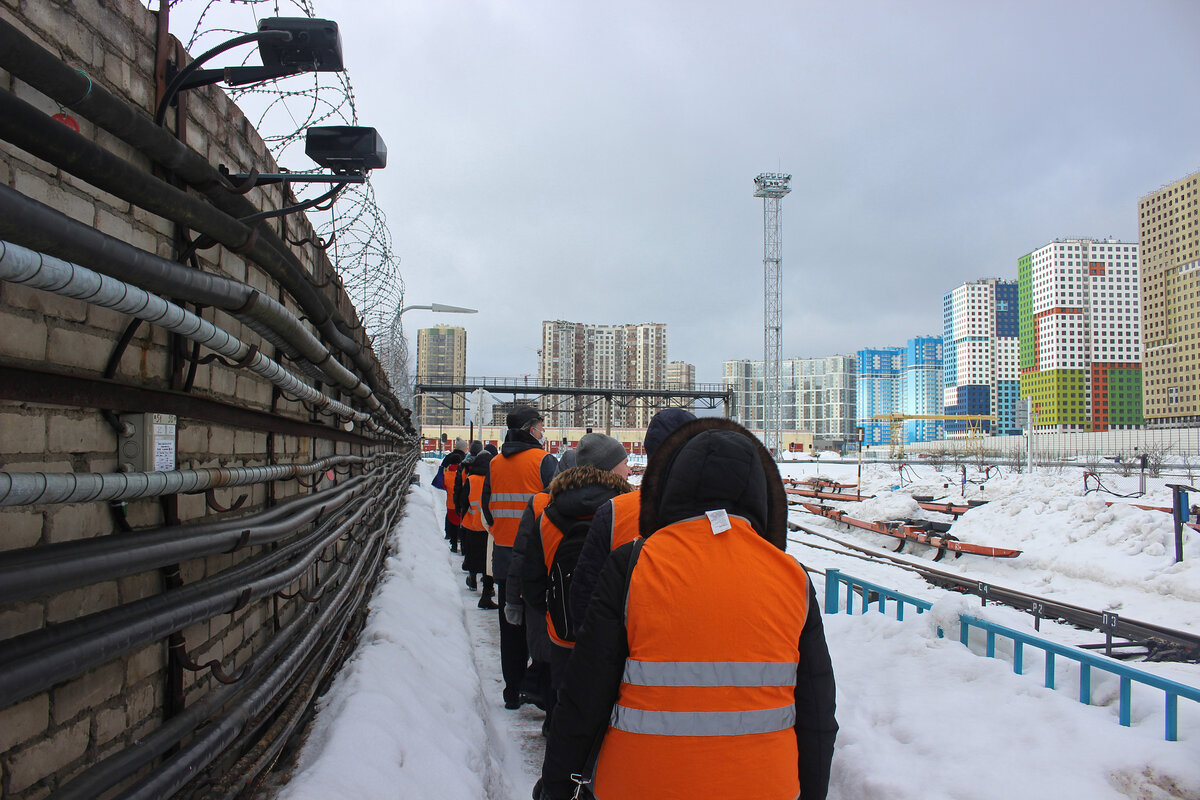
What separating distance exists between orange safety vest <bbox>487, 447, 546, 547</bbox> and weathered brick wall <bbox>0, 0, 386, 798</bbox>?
2742mm

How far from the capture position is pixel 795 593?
191cm

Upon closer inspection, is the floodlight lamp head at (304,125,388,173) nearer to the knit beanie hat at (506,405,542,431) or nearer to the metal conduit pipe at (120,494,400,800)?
the metal conduit pipe at (120,494,400,800)

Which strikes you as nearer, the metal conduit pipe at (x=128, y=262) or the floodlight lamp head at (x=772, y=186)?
the metal conduit pipe at (x=128, y=262)

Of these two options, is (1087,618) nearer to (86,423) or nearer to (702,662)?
(702,662)

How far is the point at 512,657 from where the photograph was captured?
4898 mm

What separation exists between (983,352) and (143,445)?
563 feet

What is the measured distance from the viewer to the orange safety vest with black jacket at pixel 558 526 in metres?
3.58

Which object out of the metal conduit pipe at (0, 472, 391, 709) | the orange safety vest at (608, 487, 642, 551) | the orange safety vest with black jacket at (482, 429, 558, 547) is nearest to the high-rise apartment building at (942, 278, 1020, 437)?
the orange safety vest with black jacket at (482, 429, 558, 547)

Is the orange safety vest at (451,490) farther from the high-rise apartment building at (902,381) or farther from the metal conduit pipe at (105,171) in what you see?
the high-rise apartment building at (902,381)

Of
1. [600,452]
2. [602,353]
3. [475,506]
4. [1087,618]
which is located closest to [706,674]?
[600,452]

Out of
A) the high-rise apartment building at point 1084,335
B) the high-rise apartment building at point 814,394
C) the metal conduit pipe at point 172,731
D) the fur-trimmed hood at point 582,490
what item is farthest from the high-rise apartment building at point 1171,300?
the metal conduit pipe at point 172,731

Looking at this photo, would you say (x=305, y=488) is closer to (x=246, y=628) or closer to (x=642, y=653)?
(x=246, y=628)

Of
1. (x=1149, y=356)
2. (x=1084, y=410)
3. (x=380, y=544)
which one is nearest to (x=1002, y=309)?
(x=1084, y=410)

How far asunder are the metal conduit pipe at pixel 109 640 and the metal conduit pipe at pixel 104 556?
0.13 meters
